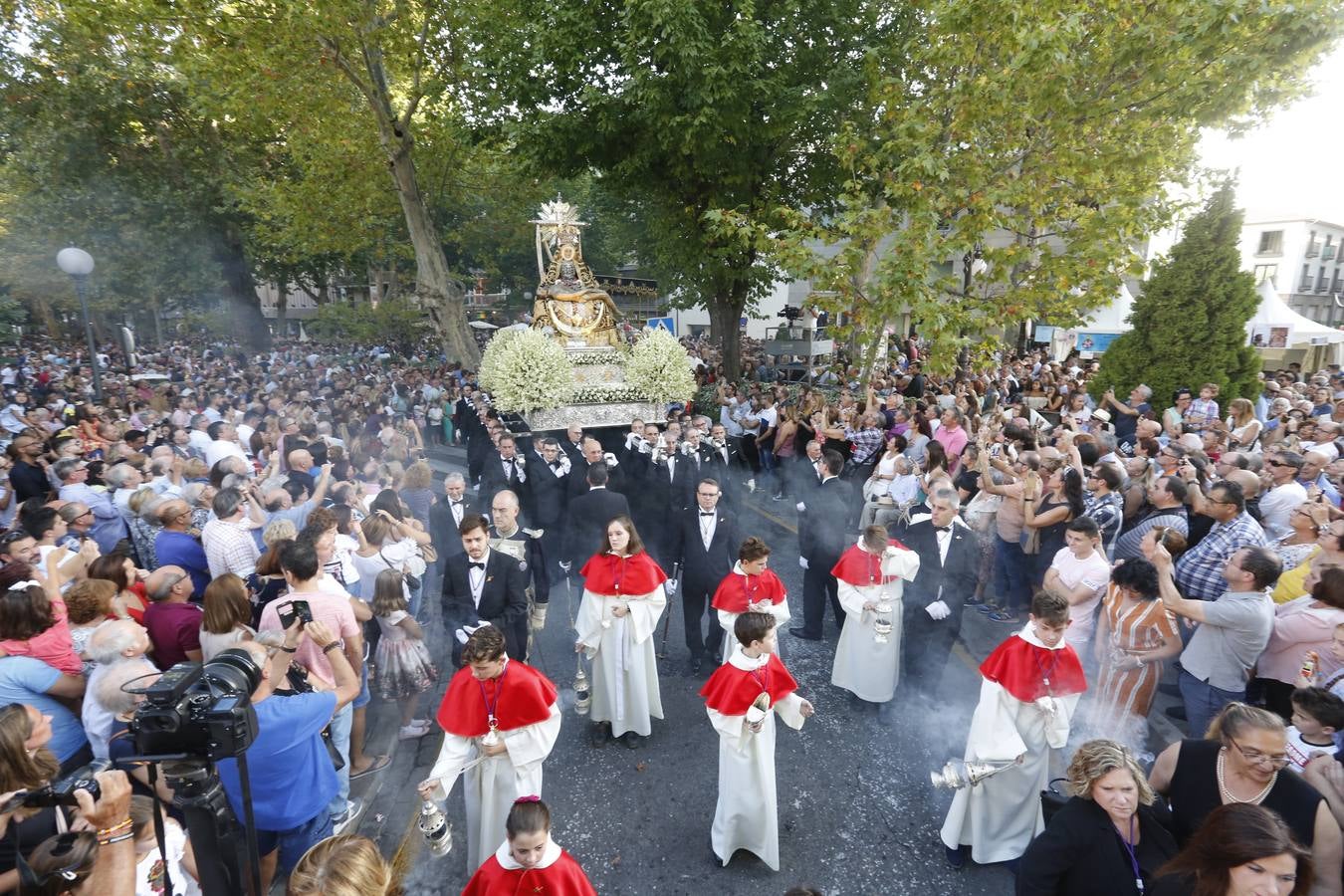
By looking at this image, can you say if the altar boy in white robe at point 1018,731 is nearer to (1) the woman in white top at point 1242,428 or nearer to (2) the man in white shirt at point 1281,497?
(2) the man in white shirt at point 1281,497

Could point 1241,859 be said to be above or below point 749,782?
above

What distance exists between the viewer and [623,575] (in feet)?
18.0

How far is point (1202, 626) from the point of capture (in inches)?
181

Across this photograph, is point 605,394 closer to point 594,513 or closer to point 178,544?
point 594,513

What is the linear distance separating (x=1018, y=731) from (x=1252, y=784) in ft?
4.37

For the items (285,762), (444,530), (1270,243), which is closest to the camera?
(285,762)

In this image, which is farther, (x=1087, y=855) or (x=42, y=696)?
(x=42, y=696)

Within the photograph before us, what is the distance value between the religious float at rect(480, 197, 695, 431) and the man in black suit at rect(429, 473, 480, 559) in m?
3.40

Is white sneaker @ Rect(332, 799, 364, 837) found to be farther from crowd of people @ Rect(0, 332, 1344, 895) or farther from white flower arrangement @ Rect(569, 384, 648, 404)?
white flower arrangement @ Rect(569, 384, 648, 404)

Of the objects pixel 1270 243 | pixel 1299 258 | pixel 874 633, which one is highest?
pixel 1270 243

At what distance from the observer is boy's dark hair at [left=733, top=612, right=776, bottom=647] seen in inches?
159

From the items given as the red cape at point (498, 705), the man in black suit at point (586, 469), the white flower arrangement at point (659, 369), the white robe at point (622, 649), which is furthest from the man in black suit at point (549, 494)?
the red cape at point (498, 705)

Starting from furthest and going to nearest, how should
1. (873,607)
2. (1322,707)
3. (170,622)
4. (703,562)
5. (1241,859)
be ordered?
(703,562) → (873,607) → (170,622) → (1322,707) → (1241,859)

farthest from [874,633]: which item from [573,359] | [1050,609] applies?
[573,359]
